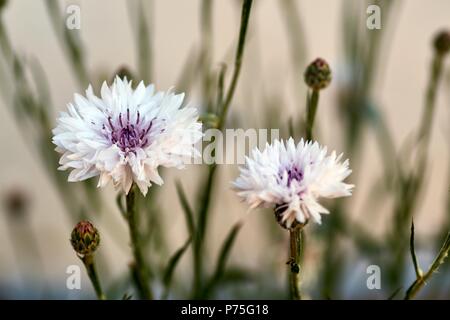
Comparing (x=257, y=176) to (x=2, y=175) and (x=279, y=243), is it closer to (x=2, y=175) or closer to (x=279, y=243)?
(x=279, y=243)

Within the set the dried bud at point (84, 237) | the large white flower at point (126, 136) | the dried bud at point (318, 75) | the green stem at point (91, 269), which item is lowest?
the green stem at point (91, 269)

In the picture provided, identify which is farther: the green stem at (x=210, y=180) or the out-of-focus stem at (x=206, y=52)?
the out-of-focus stem at (x=206, y=52)

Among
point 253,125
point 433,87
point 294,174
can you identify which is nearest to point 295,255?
point 294,174

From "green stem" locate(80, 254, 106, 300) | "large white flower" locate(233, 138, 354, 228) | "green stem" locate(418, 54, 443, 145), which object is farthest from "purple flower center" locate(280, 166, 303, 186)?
"green stem" locate(418, 54, 443, 145)

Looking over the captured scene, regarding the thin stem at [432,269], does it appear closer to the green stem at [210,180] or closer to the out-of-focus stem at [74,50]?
the green stem at [210,180]

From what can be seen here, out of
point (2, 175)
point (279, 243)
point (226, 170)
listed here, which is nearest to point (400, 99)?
point (226, 170)

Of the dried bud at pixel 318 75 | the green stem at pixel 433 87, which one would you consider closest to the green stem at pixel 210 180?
the dried bud at pixel 318 75
